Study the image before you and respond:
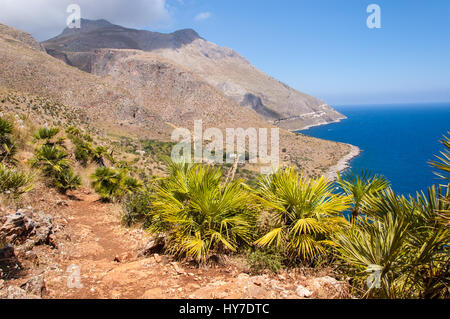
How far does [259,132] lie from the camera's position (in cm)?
8512

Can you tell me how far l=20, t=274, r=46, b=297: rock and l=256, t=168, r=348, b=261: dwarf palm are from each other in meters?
2.88

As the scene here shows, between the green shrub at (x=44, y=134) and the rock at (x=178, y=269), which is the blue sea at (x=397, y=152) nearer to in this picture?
the green shrub at (x=44, y=134)

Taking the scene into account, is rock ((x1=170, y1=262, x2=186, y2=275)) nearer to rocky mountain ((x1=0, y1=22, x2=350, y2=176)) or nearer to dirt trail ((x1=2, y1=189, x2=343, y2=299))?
dirt trail ((x1=2, y1=189, x2=343, y2=299))

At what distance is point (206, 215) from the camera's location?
4.49 meters

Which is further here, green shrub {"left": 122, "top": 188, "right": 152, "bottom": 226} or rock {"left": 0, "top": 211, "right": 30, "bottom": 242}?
green shrub {"left": 122, "top": 188, "right": 152, "bottom": 226}

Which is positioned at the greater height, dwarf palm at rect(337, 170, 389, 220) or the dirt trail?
dwarf palm at rect(337, 170, 389, 220)

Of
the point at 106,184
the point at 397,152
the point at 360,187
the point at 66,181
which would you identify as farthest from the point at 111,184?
the point at 397,152

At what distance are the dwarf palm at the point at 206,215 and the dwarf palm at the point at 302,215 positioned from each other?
17.2 inches

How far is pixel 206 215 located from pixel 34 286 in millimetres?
2416

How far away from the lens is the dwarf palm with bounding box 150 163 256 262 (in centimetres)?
432

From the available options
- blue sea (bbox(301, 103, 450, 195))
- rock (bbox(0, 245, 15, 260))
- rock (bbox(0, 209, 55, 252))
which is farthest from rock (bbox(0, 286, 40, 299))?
blue sea (bbox(301, 103, 450, 195))

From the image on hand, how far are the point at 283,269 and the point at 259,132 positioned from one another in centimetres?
8227

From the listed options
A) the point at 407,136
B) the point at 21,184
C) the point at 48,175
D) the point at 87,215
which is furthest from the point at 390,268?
the point at 407,136

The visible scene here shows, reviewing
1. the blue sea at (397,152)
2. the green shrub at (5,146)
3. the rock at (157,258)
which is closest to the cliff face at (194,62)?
the blue sea at (397,152)
